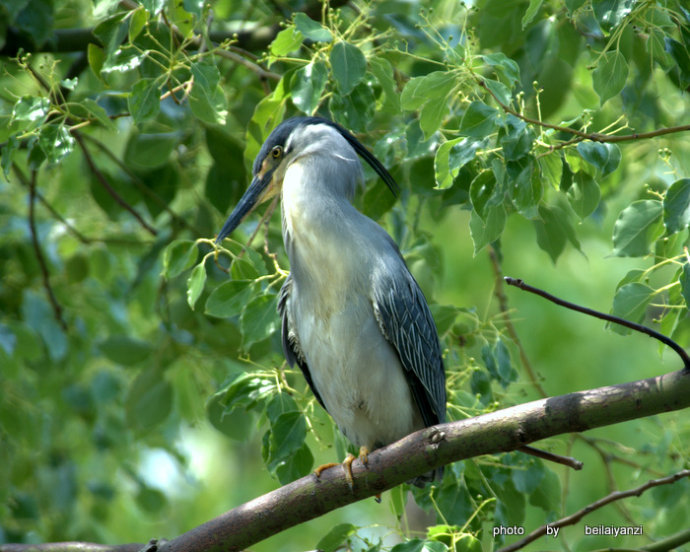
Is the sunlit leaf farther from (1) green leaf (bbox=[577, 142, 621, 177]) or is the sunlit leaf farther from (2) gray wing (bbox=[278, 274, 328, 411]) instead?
(2) gray wing (bbox=[278, 274, 328, 411])

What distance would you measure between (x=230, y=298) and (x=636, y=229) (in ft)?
4.29

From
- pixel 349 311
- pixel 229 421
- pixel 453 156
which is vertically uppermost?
pixel 453 156

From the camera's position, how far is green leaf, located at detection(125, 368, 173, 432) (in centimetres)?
347

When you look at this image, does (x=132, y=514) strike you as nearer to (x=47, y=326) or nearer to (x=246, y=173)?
(x=47, y=326)

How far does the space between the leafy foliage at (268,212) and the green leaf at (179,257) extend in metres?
0.01

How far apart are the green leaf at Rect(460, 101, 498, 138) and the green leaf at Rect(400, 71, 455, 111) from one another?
16 cm

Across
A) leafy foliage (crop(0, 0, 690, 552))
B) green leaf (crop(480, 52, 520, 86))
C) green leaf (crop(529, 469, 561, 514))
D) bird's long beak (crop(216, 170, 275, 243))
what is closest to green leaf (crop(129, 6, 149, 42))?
leafy foliage (crop(0, 0, 690, 552))

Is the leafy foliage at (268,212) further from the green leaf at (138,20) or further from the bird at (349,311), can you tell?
the bird at (349,311)

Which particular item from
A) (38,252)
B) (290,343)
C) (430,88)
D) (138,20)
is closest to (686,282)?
(430,88)

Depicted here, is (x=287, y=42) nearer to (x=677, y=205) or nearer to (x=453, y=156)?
(x=453, y=156)

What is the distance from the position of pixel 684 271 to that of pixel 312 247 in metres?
1.31

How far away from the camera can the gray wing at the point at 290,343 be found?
2998 mm

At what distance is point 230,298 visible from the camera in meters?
2.65

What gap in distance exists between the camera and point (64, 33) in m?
3.82
